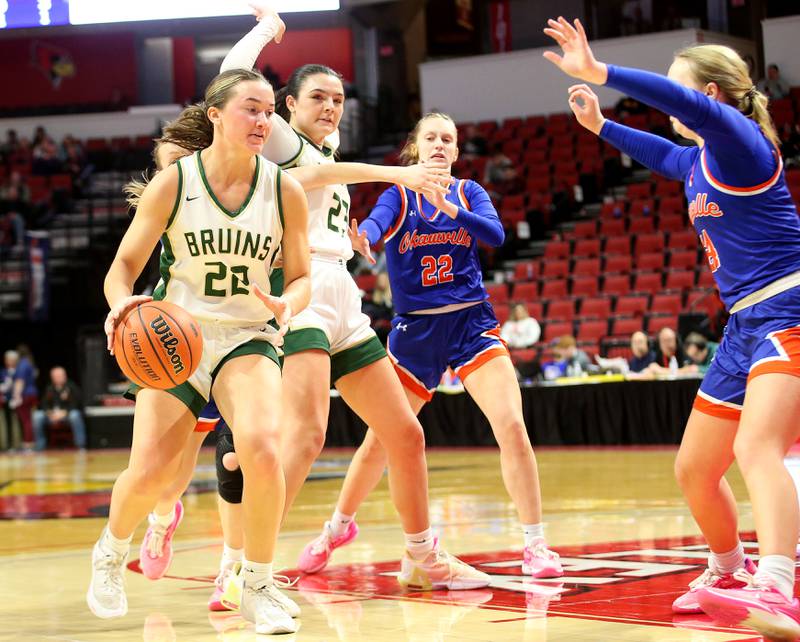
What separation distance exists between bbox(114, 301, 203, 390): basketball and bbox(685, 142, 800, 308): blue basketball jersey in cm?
172

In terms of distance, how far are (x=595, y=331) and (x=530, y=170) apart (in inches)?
237

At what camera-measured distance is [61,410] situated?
19.4m

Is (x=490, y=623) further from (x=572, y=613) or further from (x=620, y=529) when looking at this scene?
(x=620, y=529)

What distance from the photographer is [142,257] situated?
4117 mm

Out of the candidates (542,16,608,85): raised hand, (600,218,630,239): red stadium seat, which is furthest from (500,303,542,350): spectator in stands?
(542,16,608,85): raised hand

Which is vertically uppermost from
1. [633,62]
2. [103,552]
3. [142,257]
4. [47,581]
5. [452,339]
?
[633,62]

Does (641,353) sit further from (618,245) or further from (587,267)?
(618,245)

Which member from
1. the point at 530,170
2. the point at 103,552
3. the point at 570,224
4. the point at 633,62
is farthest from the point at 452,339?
the point at 633,62

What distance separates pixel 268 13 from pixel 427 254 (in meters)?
1.27

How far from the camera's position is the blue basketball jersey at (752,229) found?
12.7ft

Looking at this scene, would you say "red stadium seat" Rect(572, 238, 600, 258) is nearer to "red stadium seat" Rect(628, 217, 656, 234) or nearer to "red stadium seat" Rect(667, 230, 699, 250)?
"red stadium seat" Rect(628, 217, 656, 234)

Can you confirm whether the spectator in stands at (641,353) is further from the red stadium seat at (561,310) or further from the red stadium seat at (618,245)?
the red stadium seat at (618,245)

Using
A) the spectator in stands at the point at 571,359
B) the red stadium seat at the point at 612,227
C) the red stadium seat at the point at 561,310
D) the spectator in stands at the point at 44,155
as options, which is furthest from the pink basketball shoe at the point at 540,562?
the spectator in stands at the point at 44,155

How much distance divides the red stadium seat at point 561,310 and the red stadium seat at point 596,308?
15 cm
